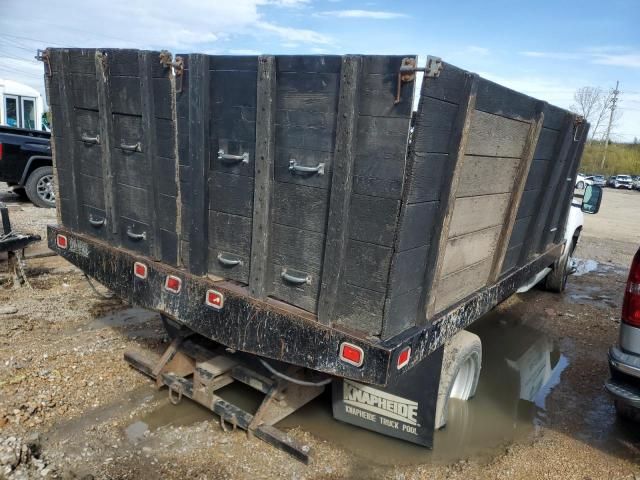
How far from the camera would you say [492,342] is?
5168mm

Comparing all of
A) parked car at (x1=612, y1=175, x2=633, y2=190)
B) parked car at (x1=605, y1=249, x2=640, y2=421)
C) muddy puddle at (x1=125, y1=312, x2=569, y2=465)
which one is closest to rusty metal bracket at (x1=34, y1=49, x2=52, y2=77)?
muddy puddle at (x1=125, y1=312, x2=569, y2=465)

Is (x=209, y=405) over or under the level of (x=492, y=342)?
over

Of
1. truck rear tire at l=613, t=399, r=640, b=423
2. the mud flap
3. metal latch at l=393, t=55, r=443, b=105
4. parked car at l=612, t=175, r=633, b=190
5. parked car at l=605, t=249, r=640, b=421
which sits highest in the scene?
metal latch at l=393, t=55, r=443, b=105

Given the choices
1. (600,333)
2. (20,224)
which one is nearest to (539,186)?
(600,333)

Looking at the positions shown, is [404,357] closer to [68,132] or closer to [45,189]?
[68,132]

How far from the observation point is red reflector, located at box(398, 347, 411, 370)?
2168 mm

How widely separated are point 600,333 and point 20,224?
30.3 ft

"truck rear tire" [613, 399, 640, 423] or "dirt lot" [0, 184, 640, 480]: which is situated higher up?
"truck rear tire" [613, 399, 640, 423]

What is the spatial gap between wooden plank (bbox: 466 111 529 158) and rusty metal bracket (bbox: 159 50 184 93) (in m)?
1.54

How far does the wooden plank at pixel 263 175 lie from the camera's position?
2.23m

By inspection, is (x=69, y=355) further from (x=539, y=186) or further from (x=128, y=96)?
(x=539, y=186)

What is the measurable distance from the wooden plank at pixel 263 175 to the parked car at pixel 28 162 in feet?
28.5

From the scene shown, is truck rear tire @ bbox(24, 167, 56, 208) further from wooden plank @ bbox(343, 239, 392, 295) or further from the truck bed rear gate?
wooden plank @ bbox(343, 239, 392, 295)

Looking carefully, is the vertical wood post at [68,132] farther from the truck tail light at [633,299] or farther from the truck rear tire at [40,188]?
the truck rear tire at [40,188]
